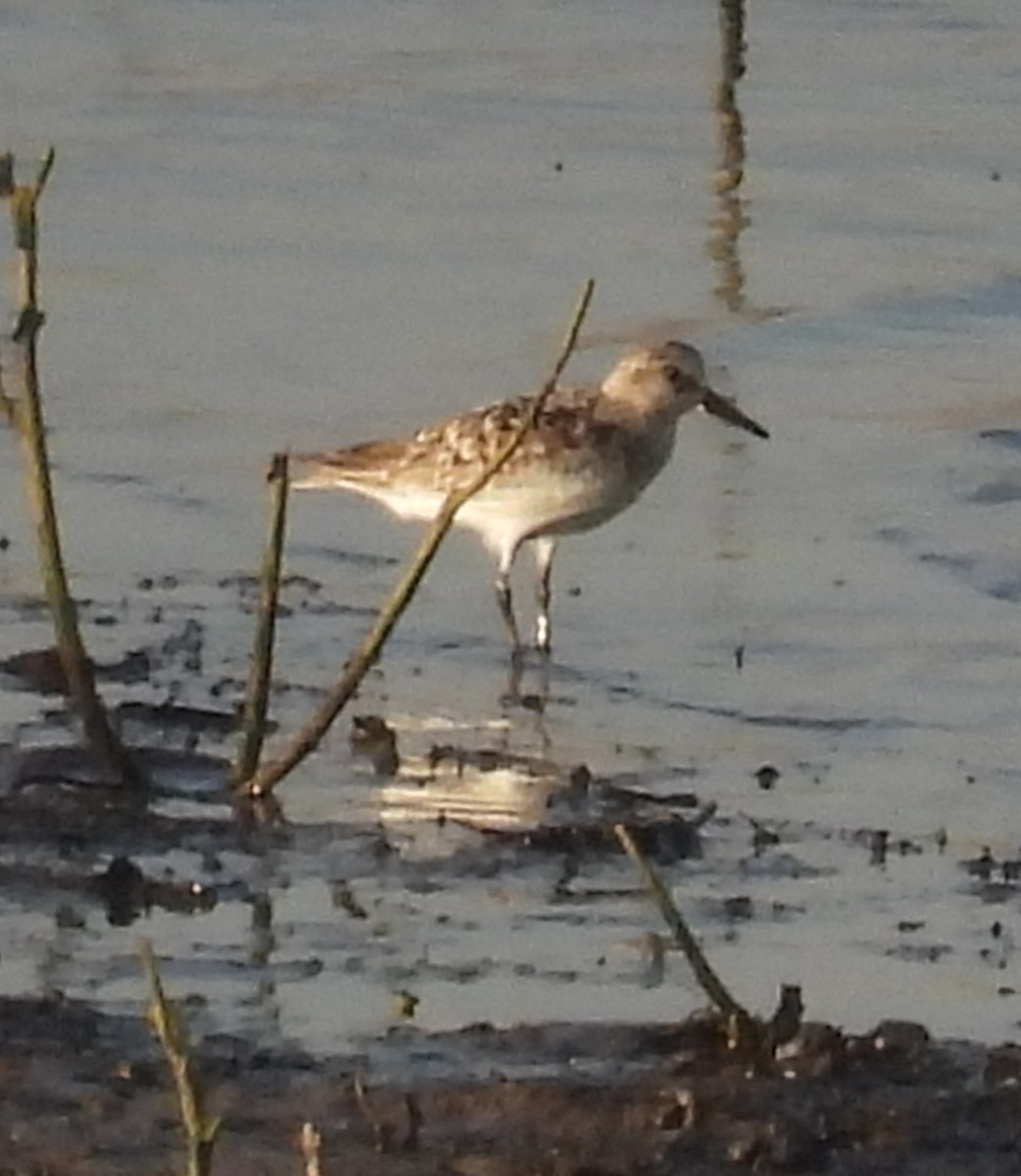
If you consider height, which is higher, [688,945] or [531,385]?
[688,945]

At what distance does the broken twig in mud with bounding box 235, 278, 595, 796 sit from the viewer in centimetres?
660

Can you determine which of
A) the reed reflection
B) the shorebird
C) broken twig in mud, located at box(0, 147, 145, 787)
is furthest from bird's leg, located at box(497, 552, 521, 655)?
the reed reflection

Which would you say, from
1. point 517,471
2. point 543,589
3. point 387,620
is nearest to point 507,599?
point 543,589

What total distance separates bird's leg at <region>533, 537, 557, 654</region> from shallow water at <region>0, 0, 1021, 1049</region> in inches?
2.8

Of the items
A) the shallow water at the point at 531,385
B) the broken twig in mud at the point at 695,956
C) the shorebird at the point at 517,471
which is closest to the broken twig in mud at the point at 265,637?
the shallow water at the point at 531,385

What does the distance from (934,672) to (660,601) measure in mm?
774

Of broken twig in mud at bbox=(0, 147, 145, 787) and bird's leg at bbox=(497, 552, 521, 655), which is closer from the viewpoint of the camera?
broken twig in mud at bbox=(0, 147, 145, 787)

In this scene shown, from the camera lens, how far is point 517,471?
31.0 ft

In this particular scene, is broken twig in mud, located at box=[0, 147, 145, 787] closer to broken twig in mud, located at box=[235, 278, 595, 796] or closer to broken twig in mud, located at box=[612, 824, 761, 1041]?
broken twig in mud, located at box=[235, 278, 595, 796]

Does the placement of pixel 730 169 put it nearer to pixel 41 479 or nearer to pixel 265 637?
pixel 265 637

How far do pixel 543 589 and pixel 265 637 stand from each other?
2512mm

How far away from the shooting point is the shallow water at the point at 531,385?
645cm

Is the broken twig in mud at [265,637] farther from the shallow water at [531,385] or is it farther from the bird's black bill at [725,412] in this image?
the bird's black bill at [725,412]

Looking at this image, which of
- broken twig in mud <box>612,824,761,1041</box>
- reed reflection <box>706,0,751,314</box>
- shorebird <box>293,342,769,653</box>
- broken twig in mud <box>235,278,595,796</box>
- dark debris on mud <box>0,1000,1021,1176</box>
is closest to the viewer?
dark debris on mud <box>0,1000,1021,1176</box>
